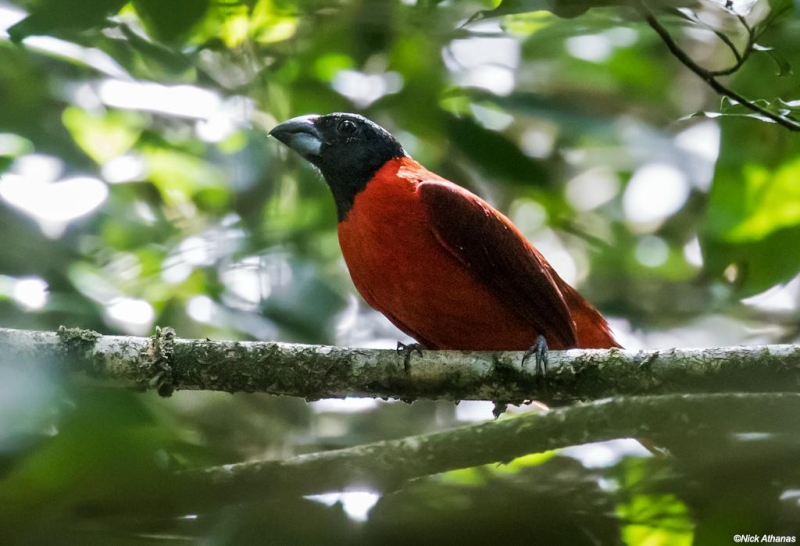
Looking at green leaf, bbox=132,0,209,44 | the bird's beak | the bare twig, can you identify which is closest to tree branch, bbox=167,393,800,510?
the bare twig

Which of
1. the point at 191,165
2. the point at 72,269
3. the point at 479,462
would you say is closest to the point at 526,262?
the point at 479,462

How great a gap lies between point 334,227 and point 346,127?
977 millimetres

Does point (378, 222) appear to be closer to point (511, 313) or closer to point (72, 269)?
point (511, 313)

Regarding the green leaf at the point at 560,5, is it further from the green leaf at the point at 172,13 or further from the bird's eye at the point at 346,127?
the bird's eye at the point at 346,127

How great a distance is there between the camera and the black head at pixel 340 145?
4.34 meters

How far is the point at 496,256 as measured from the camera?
387 cm

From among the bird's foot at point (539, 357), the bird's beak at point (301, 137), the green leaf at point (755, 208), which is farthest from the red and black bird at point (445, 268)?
the green leaf at point (755, 208)

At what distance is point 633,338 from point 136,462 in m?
4.62

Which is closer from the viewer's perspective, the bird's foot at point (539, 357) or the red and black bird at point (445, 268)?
the bird's foot at point (539, 357)

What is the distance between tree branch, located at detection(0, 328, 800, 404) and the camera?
2920 millimetres

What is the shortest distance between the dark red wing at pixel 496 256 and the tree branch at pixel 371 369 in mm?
589

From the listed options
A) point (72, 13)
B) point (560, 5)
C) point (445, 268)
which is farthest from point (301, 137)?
point (72, 13)

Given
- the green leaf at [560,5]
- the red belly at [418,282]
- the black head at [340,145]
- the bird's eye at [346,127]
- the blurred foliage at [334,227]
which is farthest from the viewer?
the bird's eye at [346,127]

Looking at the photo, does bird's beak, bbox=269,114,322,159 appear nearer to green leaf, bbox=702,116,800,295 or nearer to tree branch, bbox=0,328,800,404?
tree branch, bbox=0,328,800,404
